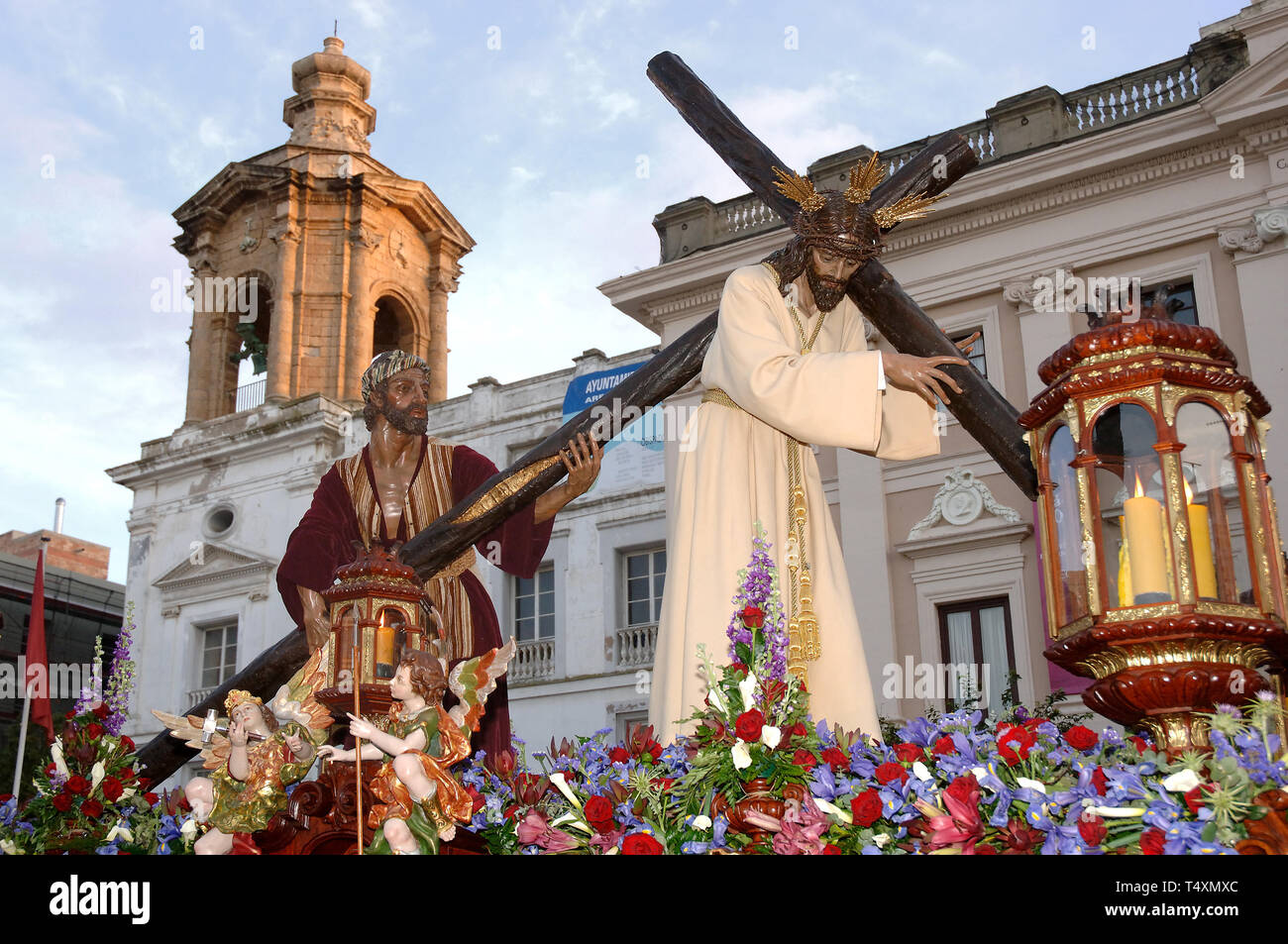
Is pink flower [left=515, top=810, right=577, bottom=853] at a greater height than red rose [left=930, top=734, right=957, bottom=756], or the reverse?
red rose [left=930, top=734, right=957, bottom=756]

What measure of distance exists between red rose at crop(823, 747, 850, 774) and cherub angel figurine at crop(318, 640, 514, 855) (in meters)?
0.92

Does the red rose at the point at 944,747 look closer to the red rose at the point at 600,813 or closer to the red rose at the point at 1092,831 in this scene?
the red rose at the point at 1092,831

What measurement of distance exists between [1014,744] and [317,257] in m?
27.1

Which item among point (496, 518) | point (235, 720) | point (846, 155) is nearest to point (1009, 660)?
point (846, 155)

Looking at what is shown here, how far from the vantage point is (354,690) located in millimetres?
3664

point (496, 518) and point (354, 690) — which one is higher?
point (496, 518)

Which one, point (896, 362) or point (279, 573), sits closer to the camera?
point (896, 362)

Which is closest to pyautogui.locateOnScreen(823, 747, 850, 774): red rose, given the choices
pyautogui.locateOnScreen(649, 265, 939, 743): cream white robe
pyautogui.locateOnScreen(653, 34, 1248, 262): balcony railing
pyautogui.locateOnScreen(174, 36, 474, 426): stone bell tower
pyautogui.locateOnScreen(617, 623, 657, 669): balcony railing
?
pyautogui.locateOnScreen(649, 265, 939, 743): cream white robe

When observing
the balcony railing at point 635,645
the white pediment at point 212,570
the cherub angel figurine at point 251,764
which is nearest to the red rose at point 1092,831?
the cherub angel figurine at point 251,764

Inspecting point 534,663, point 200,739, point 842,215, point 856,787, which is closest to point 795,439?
point 842,215

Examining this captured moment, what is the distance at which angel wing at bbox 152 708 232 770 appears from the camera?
393 cm

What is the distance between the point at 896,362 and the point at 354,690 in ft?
6.45

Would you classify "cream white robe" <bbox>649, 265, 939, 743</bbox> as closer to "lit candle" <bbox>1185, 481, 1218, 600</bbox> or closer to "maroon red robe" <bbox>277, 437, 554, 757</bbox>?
"maroon red robe" <bbox>277, 437, 554, 757</bbox>
